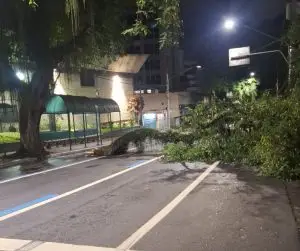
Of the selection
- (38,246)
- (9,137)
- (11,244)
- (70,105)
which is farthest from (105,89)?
(38,246)

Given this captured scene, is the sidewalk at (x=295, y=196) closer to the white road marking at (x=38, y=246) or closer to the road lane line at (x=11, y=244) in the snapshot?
the white road marking at (x=38, y=246)

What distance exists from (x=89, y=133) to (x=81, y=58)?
14.8 metres

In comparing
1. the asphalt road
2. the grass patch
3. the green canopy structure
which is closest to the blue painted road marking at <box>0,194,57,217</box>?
the asphalt road

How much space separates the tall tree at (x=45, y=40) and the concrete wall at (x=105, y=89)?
13696 millimetres

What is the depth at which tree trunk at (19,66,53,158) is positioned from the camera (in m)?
21.2

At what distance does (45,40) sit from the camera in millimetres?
20156

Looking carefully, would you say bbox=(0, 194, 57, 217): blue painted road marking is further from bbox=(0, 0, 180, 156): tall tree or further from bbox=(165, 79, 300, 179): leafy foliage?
bbox=(0, 0, 180, 156): tall tree

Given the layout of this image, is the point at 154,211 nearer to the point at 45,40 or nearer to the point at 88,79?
the point at 45,40

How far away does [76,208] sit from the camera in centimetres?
877

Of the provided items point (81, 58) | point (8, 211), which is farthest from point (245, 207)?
point (81, 58)

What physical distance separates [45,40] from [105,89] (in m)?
23.8

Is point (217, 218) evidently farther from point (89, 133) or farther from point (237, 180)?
point (89, 133)

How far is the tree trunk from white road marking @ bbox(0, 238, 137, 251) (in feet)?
49.6

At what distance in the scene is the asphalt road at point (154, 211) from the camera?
6.28 metres
